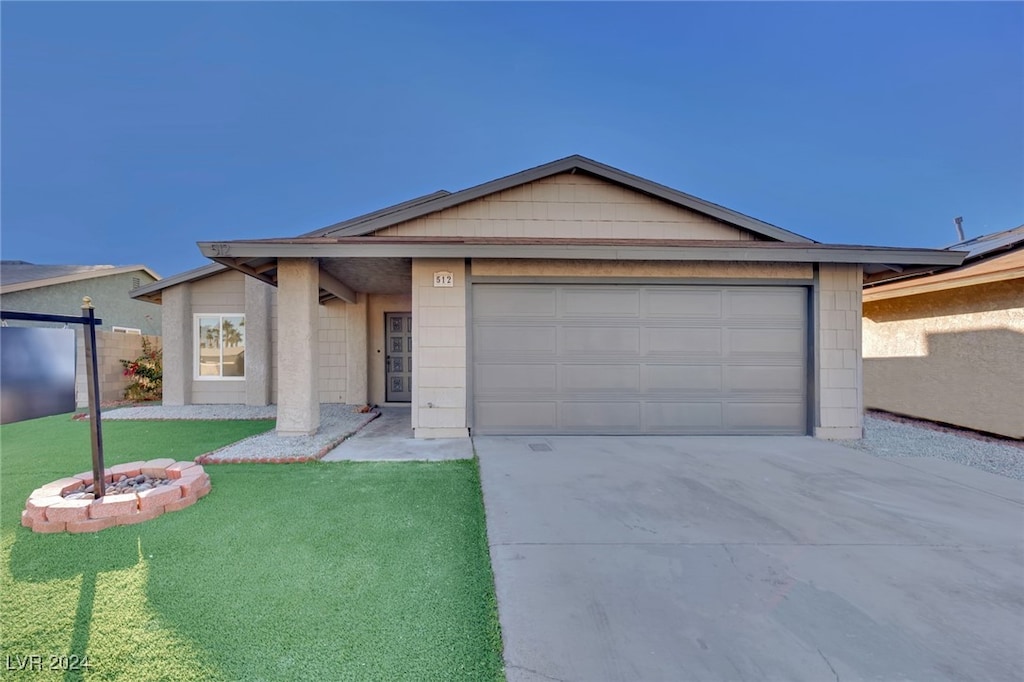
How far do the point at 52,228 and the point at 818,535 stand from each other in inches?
3000

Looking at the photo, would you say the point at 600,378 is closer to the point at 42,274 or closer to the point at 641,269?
the point at 641,269

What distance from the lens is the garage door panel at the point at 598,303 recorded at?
6.41 meters

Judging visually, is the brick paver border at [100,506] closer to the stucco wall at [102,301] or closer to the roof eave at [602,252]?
the roof eave at [602,252]

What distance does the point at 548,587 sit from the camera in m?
2.39

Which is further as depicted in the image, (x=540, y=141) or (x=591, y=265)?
(x=540, y=141)

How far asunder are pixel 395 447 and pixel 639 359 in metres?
3.94

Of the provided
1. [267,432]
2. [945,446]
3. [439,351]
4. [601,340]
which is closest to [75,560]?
[267,432]

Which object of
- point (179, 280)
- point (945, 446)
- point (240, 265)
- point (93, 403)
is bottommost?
point (945, 446)

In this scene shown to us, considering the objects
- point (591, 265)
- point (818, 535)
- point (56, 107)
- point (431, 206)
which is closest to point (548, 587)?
point (818, 535)

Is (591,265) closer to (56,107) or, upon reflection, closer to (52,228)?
(56,107)

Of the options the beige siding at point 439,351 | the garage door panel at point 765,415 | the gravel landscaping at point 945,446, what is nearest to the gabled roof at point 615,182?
the beige siding at point 439,351

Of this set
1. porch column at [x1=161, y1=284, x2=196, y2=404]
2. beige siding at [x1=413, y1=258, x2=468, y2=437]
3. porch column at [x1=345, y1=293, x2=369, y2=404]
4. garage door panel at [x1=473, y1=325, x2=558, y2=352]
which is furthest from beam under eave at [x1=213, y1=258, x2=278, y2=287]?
porch column at [x1=161, y1=284, x2=196, y2=404]

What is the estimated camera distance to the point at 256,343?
9742 mm

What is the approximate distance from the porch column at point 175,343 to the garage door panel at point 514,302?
8079 mm
